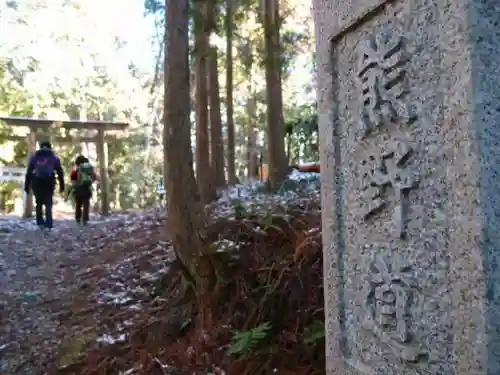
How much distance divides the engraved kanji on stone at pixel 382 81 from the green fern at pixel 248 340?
6.31 ft

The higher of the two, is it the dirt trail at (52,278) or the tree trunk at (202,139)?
the tree trunk at (202,139)

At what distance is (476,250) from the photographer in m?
1.51

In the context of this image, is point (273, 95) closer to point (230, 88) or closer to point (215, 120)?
point (215, 120)

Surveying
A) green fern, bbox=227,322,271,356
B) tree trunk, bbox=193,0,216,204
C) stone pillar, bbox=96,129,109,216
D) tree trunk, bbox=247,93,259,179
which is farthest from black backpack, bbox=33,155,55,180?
tree trunk, bbox=247,93,259,179

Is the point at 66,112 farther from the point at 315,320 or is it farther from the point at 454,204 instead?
the point at 454,204

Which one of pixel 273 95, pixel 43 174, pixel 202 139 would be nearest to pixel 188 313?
pixel 273 95

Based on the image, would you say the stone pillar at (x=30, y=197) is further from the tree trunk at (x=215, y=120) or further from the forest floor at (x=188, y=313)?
the forest floor at (x=188, y=313)

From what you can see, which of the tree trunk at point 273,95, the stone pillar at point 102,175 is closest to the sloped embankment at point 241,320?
the tree trunk at point 273,95

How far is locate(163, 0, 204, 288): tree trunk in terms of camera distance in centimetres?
440

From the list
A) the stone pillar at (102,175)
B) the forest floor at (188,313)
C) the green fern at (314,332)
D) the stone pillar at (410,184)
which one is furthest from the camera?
the stone pillar at (102,175)

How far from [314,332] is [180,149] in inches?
77.0

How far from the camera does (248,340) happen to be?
3457 mm

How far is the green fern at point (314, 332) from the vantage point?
326cm

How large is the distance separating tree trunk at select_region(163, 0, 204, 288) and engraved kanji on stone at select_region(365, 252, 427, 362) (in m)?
2.53
